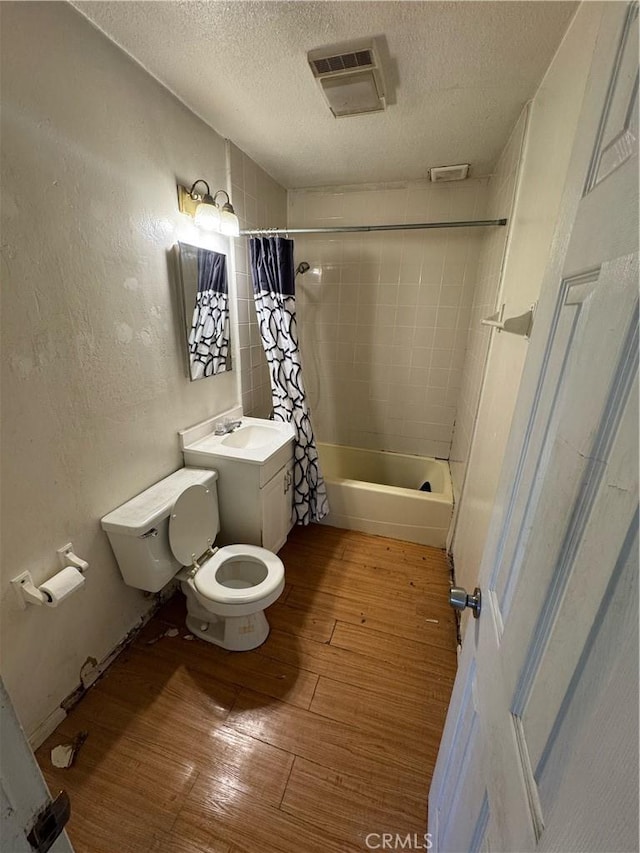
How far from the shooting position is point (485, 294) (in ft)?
6.48

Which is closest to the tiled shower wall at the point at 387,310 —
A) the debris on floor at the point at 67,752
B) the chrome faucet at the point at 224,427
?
the chrome faucet at the point at 224,427

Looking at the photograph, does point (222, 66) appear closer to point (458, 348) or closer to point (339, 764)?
point (458, 348)

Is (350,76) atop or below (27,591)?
atop

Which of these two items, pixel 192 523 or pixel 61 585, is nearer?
pixel 61 585

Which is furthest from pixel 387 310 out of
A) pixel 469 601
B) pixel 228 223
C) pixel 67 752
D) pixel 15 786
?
pixel 67 752

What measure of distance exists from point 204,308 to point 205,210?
1.44ft

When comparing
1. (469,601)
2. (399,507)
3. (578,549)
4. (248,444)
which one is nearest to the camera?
(578,549)

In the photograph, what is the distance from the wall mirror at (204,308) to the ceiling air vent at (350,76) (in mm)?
844

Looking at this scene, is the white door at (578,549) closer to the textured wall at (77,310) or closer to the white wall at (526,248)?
the white wall at (526,248)

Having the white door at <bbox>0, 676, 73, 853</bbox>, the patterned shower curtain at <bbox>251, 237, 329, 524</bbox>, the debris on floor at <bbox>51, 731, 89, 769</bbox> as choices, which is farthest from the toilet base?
the white door at <bbox>0, 676, 73, 853</bbox>

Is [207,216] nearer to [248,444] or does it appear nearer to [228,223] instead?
[228,223]

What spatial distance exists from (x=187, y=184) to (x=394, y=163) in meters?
1.27

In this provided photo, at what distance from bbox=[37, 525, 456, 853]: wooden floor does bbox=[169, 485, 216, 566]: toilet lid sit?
44 centimetres

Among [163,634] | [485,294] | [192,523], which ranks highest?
[485,294]
